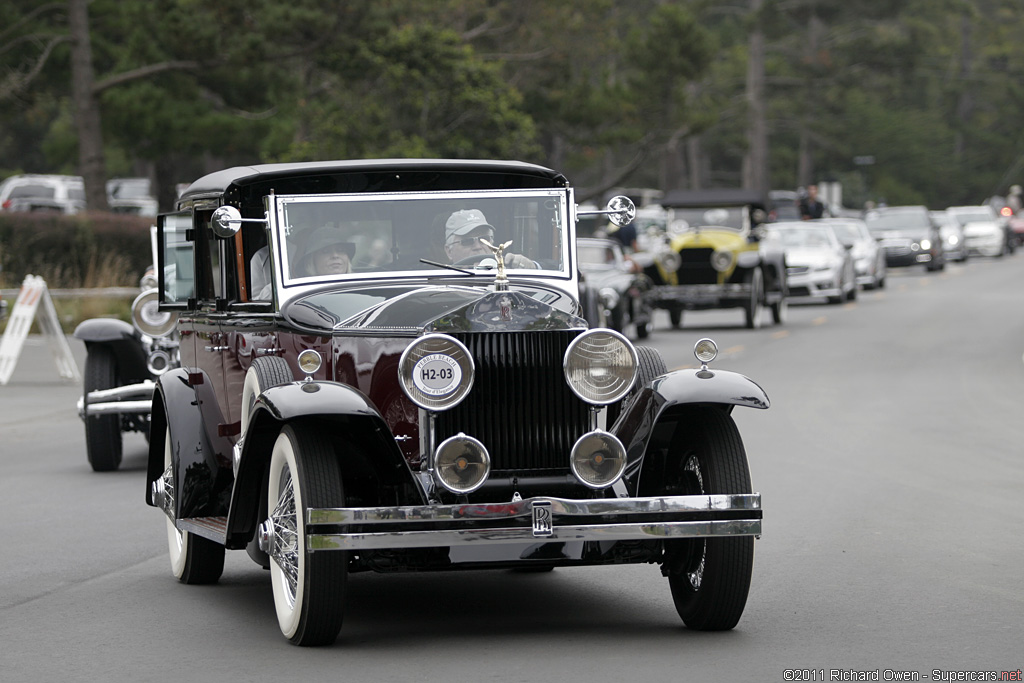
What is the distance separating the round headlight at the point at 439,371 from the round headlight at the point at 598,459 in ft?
1.66

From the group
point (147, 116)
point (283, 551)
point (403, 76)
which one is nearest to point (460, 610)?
point (283, 551)

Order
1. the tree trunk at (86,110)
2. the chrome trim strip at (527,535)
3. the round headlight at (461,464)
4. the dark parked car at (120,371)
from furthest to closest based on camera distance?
the tree trunk at (86,110) < the dark parked car at (120,371) < the round headlight at (461,464) < the chrome trim strip at (527,535)

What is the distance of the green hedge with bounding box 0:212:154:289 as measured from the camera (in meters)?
26.5

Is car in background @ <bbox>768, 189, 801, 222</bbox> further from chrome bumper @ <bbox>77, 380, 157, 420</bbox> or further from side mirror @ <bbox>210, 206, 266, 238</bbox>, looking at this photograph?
side mirror @ <bbox>210, 206, 266, 238</bbox>

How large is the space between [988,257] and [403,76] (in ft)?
98.3

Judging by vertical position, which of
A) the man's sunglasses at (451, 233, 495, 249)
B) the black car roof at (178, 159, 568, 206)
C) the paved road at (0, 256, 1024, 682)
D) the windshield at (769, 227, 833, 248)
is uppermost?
the windshield at (769, 227, 833, 248)

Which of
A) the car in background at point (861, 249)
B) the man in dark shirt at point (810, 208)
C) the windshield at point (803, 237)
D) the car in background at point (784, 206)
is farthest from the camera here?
the car in background at point (784, 206)

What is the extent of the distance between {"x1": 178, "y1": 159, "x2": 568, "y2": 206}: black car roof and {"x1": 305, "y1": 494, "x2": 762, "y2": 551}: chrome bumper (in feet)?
7.14

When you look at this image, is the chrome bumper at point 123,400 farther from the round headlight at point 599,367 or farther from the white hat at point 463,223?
the round headlight at point 599,367

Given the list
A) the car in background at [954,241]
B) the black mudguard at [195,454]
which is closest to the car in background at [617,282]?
the black mudguard at [195,454]

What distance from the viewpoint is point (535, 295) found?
726 cm

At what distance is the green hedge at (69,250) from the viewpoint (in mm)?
26469

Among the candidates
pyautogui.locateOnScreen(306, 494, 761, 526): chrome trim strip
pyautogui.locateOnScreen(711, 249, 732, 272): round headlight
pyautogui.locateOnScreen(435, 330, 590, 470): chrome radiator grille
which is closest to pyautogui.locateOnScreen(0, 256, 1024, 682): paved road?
pyautogui.locateOnScreen(306, 494, 761, 526): chrome trim strip

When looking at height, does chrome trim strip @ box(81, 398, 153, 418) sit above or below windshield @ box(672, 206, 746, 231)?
below
